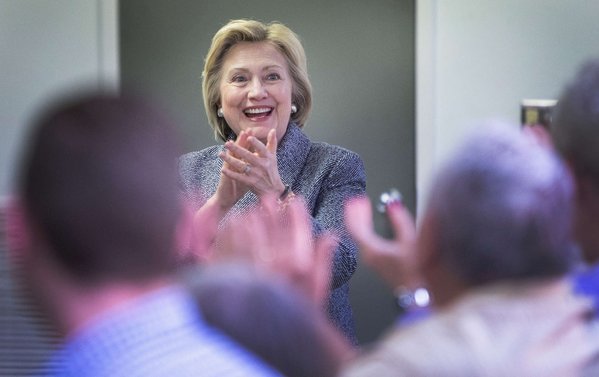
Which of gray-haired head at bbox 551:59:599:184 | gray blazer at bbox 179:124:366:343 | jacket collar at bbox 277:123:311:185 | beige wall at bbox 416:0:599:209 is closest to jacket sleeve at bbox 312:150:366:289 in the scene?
gray blazer at bbox 179:124:366:343

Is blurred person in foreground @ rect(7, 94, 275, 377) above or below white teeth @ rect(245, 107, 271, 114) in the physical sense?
below

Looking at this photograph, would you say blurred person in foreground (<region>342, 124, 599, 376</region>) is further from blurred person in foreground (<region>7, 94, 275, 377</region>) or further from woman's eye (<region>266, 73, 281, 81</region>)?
woman's eye (<region>266, 73, 281, 81</region>)

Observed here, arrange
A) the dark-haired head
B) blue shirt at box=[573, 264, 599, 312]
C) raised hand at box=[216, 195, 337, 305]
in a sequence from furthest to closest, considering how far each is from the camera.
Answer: raised hand at box=[216, 195, 337, 305] → blue shirt at box=[573, 264, 599, 312] → the dark-haired head

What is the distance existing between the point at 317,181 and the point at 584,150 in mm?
1299

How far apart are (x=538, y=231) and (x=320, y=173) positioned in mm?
1521

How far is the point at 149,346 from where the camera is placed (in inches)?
47.8

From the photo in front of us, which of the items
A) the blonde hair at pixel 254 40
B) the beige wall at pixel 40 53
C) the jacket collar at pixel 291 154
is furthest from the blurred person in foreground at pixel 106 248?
the beige wall at pixel 40 53

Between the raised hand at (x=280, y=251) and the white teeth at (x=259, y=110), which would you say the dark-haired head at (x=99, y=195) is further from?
the white teeth at (x=259, y=110)

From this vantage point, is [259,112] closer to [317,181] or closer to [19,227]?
[317,181]

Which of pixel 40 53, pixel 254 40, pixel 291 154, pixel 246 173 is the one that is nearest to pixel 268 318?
pixel 246 173

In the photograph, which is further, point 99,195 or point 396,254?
point 396,254

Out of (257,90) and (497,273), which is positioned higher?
(257,90)

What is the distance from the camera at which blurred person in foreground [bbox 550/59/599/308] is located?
1.57m

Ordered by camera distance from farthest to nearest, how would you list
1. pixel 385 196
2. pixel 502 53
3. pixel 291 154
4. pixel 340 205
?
pixel 385 196, pixel 502 53, pixel 291 154, pixel 340 205
